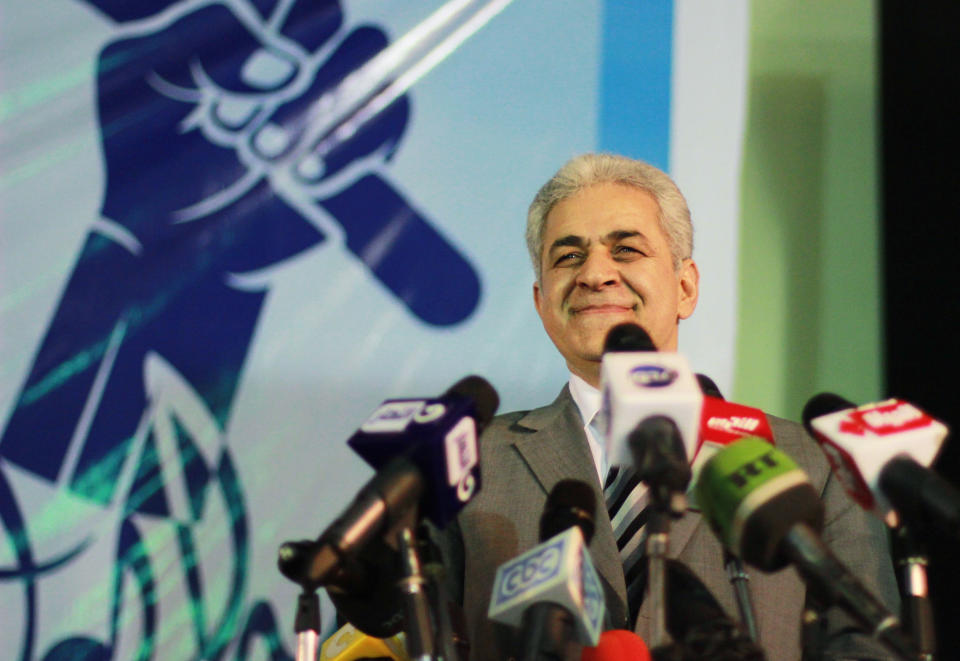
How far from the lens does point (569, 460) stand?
81.9 inches

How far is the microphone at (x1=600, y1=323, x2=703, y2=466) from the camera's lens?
1143 mm

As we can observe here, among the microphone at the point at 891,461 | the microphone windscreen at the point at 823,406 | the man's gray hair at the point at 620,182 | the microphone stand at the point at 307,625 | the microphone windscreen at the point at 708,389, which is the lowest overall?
the microphone stand at the point at 307,625

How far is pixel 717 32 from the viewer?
292 centimetres

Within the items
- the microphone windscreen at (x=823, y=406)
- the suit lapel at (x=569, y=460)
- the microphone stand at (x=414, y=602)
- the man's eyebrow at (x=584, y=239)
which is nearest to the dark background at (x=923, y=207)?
the man's eyebrow at (x=584, y=239)

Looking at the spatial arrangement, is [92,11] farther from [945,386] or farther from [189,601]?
[945,386]

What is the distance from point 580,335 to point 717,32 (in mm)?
1223

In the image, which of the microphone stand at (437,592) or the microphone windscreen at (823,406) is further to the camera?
the microphone windscreen at (823,406)

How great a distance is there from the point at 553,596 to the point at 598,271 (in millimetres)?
1098

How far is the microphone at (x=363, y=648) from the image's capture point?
5.17 feet

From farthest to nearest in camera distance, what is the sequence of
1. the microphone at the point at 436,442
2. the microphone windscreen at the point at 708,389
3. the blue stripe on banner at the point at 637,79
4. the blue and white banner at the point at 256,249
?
the blue stripe on banner at the point at 637,79 < the blue and white banner at the point at 256,249 < the microphone windscreen at the point at 708,389 < the microphone at the point at 436,442

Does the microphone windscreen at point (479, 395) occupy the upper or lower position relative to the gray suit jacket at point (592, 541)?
upper

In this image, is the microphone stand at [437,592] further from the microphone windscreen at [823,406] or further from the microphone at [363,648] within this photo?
the microphone windscreen at [823,406]

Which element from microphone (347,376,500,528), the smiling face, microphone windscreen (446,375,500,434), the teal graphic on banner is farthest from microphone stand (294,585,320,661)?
the teal graphic on banner

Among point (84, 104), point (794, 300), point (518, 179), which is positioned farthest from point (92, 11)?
point (794, 300)
